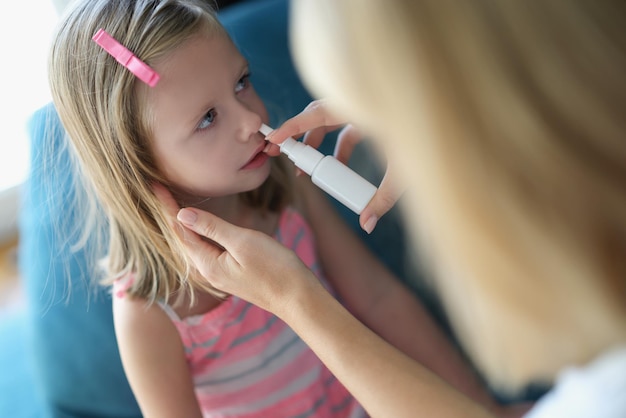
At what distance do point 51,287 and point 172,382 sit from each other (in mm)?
319

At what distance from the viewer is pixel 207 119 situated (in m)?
0.78

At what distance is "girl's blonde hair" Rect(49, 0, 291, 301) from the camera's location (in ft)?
2.45

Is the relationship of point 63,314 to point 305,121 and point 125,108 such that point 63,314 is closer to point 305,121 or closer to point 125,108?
point 125,108

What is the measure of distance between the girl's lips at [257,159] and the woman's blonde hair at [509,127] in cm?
23

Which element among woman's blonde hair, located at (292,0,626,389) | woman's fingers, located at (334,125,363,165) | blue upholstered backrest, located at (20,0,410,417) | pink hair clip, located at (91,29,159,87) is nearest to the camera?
woman's blonde hair, located at (292,0,626,389)

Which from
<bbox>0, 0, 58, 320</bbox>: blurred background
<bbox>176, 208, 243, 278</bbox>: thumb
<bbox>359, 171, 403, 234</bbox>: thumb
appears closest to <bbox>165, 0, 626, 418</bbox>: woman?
<bbox>359, 171, 403, 234</bbox>: thumb

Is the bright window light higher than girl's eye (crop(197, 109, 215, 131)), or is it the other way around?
girl's eye (crop(197, 109, 215, 131))

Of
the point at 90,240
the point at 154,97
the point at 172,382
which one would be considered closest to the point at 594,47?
the point at 154,97

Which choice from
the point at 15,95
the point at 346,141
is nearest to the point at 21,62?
the point at 15,95

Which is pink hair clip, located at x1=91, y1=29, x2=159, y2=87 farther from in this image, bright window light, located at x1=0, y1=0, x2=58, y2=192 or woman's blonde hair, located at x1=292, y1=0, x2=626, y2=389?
bright window light, located at x1=0, y1=0, x2=58, y2=192

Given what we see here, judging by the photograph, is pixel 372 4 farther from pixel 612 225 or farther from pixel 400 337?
pixel 400 337

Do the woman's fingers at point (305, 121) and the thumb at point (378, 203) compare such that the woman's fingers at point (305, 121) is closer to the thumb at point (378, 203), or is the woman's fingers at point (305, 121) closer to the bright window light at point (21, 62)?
the thumb at point (378, 203)

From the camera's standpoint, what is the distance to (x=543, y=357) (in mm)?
638

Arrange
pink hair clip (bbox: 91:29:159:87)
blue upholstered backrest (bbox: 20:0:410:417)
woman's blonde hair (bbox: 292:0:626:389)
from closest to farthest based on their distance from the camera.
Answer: woman's blonde hair (bbox: 292:0:626:389)
pink hair clip (bbox: 91:29:159:87)
blue upholstered backrest (bbox: 20:0:410:417)
